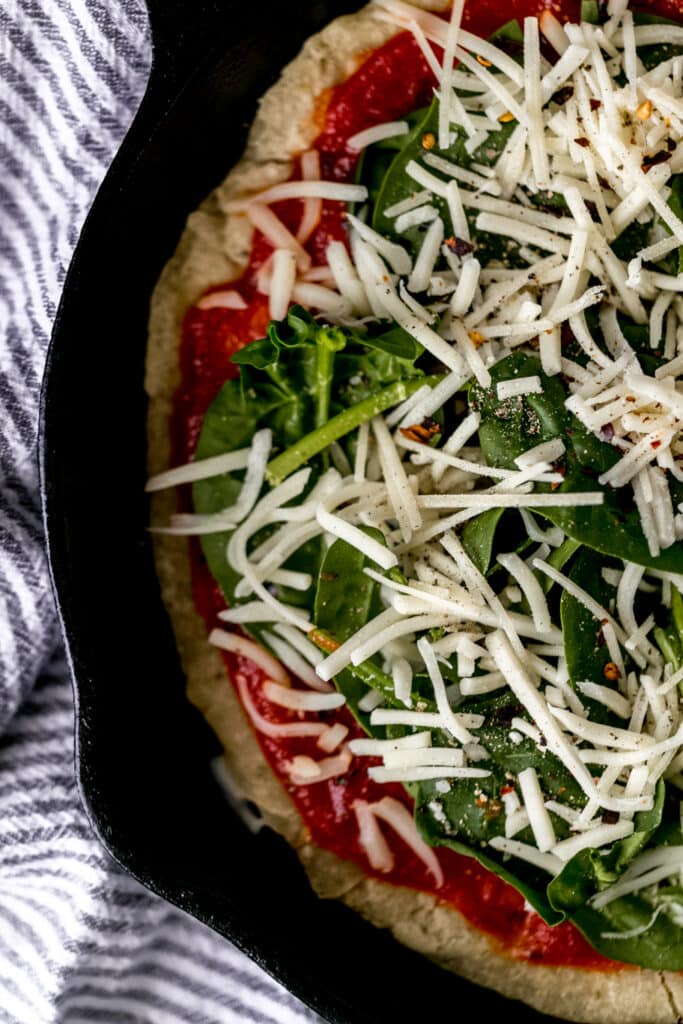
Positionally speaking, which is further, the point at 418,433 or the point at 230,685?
the point at 230,685

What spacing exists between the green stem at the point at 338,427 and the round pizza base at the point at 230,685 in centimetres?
33

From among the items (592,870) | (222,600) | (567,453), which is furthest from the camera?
(222,600)

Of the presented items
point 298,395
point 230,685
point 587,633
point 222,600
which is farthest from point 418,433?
point 230,685

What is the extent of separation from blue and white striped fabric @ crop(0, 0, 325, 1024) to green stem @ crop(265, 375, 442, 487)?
23.9 inches

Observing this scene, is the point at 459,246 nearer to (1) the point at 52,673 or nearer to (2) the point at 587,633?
(2) the point at 587,633

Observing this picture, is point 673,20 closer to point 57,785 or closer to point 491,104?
point 491,104

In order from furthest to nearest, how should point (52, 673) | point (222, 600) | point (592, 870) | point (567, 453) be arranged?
point (52, 673) → point (222, 600) → point (592, 870) → point (567, 453)

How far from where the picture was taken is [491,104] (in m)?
2.42

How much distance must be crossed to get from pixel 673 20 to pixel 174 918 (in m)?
2.28

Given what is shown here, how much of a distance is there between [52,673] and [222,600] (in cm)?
52

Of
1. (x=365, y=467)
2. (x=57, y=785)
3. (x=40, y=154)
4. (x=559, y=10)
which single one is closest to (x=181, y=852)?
(x=57, y=785)

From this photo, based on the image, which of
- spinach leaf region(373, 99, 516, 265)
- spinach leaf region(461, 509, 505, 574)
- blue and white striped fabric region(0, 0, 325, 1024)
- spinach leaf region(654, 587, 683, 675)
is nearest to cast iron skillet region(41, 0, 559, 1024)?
blue and white striped fabric region(0, 0, 325, 1024)

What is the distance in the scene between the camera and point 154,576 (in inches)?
109

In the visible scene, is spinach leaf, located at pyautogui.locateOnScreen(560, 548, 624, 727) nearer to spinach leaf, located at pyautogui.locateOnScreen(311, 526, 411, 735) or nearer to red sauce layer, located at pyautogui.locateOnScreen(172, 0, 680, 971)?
spinach leaf, located at pyautogui.locateOnScreen(311, 526, 411, 735)
